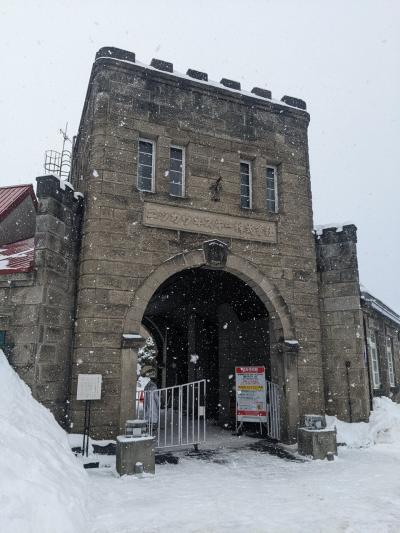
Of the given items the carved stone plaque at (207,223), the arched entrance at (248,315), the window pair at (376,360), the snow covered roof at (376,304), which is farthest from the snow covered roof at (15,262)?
the window pair at (376,360)

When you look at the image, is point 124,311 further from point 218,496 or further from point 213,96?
point 213,96

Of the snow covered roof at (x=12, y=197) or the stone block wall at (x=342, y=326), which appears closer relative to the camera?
the stone block wall at (x=342, y=326)

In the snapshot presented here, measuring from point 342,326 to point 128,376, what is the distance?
224 inches

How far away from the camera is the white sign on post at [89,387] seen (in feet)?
26.8

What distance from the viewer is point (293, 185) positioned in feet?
38.3

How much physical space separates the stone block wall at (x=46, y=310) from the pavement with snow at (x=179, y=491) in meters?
0.50

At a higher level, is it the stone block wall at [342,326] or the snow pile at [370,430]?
the stone block wall at [342,326]

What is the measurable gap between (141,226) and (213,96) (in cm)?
420

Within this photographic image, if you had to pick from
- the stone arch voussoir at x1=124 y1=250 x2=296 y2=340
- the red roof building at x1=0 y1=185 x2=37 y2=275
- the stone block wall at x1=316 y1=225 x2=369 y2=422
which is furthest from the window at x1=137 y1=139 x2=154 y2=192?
the stone block wall at x1=316 y1=225 x2=369 y2=422

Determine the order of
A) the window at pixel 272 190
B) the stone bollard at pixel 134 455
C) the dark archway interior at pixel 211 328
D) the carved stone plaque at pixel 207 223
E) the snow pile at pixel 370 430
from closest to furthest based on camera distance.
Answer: the stone bollard at pixel 134 455 < the carved stone plaque at pixel 207 223 < the snow pile at pixel 370 430 < the window at pixel 272 190 < the dark archway interior at pixel 211 328

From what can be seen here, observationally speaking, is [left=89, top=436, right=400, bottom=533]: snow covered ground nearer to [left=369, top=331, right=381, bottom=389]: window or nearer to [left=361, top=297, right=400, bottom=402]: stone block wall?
[left=361, top=297, right=400, bottom=402]: stone block wall

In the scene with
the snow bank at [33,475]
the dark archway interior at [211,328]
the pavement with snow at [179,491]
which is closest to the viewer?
the snow bank at [33,475]

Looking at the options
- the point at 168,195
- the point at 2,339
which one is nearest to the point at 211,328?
the point at 168,195

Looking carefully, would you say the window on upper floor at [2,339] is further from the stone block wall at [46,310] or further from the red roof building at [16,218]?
the red roof building at [16,218]
